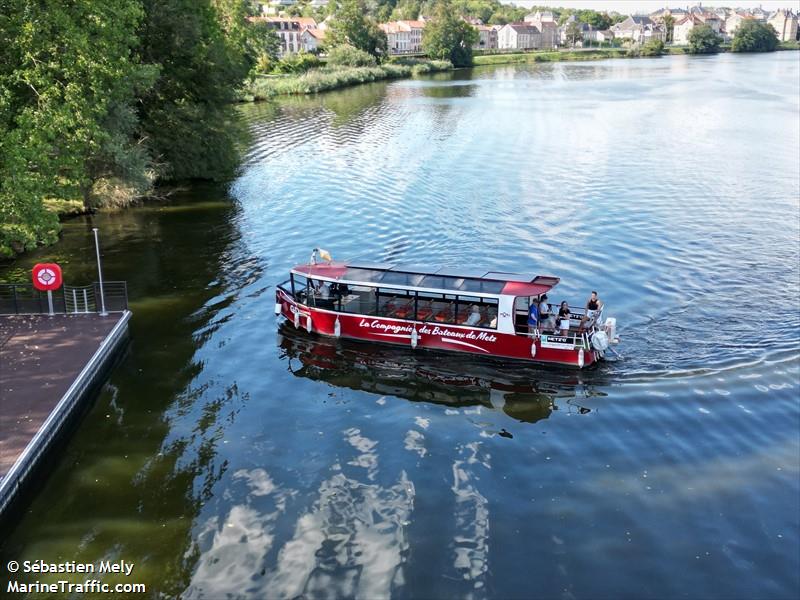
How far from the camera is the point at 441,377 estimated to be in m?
28.6

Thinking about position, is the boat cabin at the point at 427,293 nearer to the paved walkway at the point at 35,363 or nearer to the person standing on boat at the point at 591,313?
the person standing on boat at the point at 591,313

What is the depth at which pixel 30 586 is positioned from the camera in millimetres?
17750

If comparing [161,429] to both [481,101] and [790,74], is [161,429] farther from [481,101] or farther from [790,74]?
[790,74]

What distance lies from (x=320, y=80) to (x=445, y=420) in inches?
4171

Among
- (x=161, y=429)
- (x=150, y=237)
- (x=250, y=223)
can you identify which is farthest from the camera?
(x=250, y=223)

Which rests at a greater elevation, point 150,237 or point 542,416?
point 150,237

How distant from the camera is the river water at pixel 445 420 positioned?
60.8 feet

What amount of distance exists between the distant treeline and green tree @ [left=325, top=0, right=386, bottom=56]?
95956mm

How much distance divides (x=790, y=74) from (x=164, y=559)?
15005cm

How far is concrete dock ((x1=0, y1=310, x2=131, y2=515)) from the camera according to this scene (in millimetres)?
21109

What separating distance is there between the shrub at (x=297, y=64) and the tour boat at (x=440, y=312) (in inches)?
4534

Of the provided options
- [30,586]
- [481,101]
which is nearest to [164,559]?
[30,586]

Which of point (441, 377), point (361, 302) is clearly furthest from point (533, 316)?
point (361, 302)

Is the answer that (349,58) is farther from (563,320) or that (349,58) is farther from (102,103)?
(563,320)
